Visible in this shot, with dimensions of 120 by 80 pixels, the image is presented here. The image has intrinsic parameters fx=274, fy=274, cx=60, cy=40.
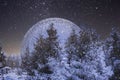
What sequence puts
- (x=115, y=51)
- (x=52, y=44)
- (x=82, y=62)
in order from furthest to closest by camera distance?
(x=52, y=44), (x=115, y=51), (x=82, y=62)

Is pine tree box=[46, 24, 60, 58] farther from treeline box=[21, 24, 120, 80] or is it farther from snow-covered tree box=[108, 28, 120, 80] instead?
snow-covered tree box=[108, 28, 120, 80]

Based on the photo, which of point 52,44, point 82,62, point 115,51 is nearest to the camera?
point 82,62

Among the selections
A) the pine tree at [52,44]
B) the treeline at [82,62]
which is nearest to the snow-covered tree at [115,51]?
the treeline at [82,62]

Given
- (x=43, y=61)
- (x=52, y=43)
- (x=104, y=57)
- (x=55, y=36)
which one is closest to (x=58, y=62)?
(x=43, y=61)

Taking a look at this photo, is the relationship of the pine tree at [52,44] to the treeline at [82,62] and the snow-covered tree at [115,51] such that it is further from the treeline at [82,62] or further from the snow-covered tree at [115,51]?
the snow-covered tree at [115,51]

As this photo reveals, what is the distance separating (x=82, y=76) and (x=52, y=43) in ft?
38.2

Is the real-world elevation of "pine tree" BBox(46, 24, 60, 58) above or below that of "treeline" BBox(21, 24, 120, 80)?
above

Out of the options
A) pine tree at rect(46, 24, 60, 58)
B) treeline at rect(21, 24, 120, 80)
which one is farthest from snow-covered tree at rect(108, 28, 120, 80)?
pine tree at rect(46, 24, 60, 58)

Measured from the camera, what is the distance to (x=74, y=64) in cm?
2586

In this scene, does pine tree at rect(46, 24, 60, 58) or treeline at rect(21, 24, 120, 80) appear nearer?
treeline at rect(21, 24, 120, 80)

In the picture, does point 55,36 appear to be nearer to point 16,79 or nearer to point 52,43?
point 52,43

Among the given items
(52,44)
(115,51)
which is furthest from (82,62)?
(52,44)

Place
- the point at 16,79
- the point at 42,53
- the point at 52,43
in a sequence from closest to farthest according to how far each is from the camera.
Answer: the point at 16,79, the point at 42,53, the point at 52,43

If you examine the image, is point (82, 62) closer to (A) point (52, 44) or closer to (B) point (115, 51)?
(B) point (115, 51)
